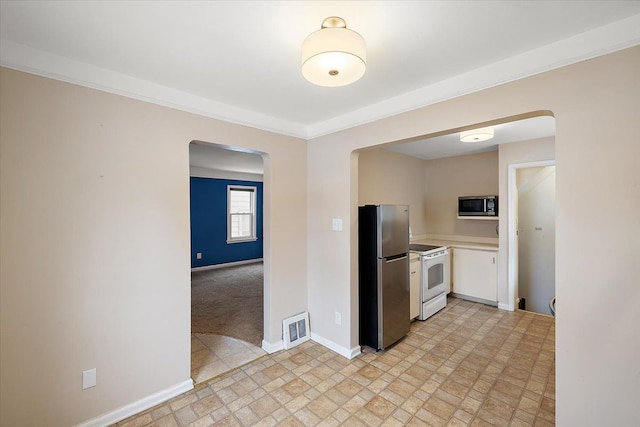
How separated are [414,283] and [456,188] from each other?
7.70 ft

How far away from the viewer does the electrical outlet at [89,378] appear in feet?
5.92

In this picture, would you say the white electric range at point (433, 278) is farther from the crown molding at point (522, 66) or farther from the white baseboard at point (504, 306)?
the crown molding at point (522, 66)

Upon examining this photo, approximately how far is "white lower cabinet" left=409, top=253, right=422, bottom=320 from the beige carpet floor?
195cm

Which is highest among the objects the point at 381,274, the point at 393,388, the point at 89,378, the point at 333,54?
the point at 333,54

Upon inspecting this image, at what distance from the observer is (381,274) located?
110 inches

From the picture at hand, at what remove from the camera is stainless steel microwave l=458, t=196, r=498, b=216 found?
13.8ft

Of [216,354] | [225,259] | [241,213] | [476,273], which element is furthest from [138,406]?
[241,213]

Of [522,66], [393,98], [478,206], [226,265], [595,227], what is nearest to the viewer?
[595,227]

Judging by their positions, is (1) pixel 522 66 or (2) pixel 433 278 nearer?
(1) pixel 522 66

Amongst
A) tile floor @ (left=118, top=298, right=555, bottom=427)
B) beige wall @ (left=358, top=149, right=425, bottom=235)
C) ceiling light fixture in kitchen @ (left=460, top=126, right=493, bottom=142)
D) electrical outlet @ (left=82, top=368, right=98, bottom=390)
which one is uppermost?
ceiling light fixture in kitchen @ (left=460, top=126, right=493, bottom=142)

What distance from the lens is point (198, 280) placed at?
19.1 ft

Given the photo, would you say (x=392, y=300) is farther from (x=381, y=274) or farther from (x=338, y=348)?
(x=338, y=348)

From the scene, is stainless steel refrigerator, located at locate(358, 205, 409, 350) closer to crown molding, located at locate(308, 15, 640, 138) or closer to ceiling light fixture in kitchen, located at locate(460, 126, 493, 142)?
crown molding, located at locate(308, 15, 640, 138)

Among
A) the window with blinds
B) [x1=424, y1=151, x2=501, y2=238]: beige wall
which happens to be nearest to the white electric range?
[x1=424, y1=151, x2=501, y2=238]: beige wall
